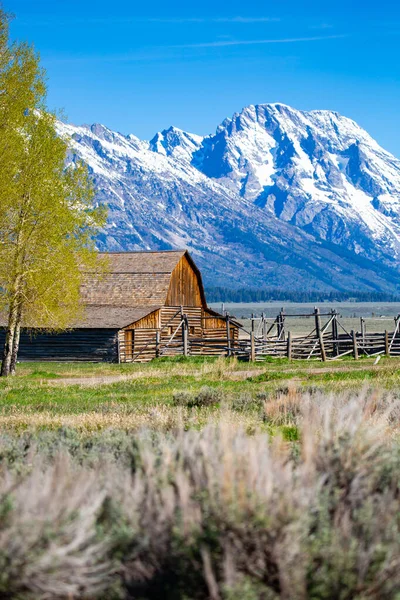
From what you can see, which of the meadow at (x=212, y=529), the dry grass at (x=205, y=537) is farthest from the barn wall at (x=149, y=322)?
the dry grass at (x=205, y=537)

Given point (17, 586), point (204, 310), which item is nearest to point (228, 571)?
point (17, 586)

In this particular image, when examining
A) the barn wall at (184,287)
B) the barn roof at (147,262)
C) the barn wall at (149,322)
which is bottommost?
the barn wall at (149,322)

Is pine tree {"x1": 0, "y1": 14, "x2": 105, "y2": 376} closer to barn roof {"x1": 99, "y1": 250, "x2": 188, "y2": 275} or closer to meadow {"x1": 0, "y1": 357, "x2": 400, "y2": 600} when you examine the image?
meadow {"x1": 0, "y1": 357, "x2": 400, "y2": 600}

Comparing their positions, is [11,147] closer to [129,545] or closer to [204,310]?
[129,545]

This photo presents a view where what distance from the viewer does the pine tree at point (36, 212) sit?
26812mm

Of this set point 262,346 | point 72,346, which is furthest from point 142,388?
point 72,346

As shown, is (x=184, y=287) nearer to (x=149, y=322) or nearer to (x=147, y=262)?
(x=147, y=262)

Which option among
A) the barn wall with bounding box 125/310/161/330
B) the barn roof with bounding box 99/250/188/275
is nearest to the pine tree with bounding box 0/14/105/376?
the barn wall with bounding box 125/310/161/330

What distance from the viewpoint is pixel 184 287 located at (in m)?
53.8

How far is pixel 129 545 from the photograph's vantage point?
207 inches

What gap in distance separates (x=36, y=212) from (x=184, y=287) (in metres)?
26.2

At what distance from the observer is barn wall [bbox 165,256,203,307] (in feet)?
171

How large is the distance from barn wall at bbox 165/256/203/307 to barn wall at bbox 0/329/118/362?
20.8ft

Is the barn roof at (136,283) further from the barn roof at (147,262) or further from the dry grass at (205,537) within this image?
the dry grass at (205,537)
